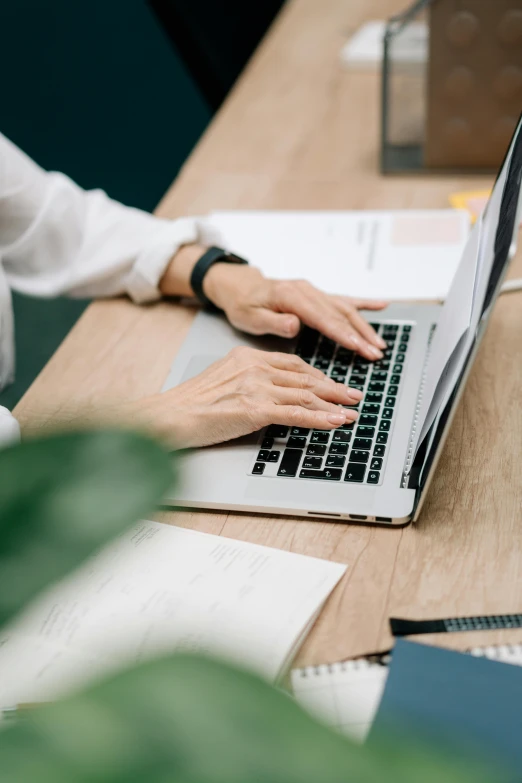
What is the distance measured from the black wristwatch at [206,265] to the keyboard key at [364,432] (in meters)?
0.33

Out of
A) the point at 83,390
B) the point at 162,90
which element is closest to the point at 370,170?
the point at 83,390

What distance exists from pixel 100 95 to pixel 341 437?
2458mm

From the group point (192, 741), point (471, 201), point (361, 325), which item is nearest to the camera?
point (192, 741)

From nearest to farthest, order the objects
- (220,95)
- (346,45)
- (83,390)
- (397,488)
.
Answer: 1. (397,488)
2. (83,390)
3. (346,45)
4. (220,95)

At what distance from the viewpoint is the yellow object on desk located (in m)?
1.12

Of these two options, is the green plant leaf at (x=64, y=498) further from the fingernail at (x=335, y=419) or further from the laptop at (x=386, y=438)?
the fingernail at (x=335, y=419)

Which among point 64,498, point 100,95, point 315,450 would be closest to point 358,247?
point 315,450

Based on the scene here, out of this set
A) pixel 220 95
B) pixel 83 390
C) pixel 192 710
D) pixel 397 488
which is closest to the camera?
pixel 192 710

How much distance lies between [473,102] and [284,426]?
698 mm

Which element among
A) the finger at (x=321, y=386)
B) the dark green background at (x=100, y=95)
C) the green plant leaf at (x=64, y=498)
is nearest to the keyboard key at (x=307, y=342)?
the finger at (x=321, y=386)

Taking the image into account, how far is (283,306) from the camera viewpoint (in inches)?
35.6

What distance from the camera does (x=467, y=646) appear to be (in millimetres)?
535

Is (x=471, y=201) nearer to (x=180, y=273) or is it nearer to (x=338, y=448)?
(x=180, y=273)

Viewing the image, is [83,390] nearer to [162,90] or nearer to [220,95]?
[220,95]
